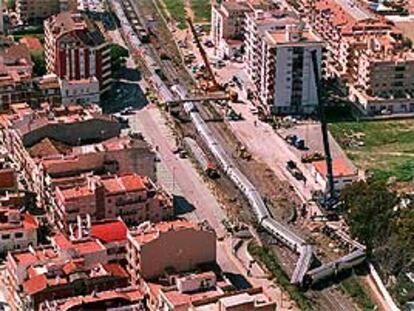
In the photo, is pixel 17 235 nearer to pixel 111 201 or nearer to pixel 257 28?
pixel 111 201

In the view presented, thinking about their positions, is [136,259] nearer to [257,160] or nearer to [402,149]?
[257,160]

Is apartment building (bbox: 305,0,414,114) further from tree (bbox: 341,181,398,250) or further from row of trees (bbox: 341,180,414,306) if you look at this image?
tree (bbox: 341,181,398,250)

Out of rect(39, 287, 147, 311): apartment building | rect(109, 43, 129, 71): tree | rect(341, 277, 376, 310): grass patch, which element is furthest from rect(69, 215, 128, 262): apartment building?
rect(109, 43, 129, 71): tree

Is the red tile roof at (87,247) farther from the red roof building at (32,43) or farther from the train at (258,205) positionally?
the red roof building at (32,43)

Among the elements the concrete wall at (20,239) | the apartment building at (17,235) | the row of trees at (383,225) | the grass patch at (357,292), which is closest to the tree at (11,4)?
the apartment building at (17,235)

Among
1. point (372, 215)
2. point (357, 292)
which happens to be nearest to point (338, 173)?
point (372, 215)

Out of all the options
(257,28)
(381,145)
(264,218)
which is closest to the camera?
(264,218)
